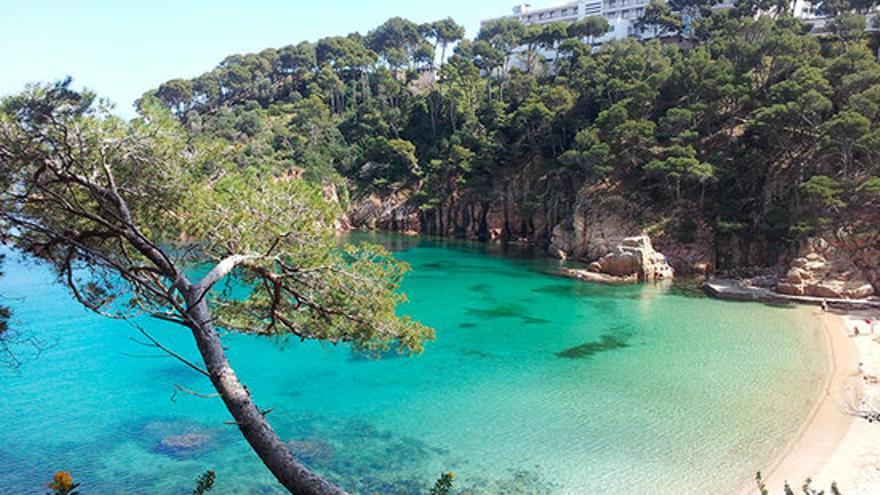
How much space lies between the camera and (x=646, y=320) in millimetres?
24125

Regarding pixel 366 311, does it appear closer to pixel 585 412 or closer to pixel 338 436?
pixel 338 436

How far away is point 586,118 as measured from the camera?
139 ft

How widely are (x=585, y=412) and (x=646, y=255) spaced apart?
1891 cm

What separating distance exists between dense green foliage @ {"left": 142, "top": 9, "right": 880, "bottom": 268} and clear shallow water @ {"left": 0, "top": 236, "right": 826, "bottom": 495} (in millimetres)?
6605

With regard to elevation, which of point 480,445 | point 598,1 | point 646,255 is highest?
point 598,1

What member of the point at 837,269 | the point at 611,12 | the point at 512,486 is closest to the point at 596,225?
the point at 837,269

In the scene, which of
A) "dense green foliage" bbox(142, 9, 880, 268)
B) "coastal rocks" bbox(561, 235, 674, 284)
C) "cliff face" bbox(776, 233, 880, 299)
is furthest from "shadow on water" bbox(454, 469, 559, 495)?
"coastal rocks" bbox(561, 235, 674, 284)

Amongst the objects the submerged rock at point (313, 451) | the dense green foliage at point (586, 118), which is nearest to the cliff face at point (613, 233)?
the dense green foliage at point (586, 118)

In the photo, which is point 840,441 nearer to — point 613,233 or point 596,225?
point 613,233

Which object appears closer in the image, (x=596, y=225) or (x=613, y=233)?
(x=613, y=233)

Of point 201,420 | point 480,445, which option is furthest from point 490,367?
point 201,420

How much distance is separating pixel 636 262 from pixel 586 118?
15.0 m

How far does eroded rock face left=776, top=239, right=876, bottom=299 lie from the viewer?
2556 cm

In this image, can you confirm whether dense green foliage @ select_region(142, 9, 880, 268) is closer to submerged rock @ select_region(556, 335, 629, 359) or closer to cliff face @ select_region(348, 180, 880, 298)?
cliff face @ select_region(348, 180, 880, 298)
